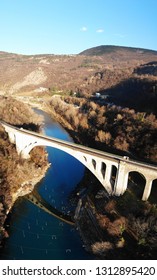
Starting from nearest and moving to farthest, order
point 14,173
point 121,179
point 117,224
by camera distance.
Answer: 1. point 117,224
2. point 121,179
3. point 14,173

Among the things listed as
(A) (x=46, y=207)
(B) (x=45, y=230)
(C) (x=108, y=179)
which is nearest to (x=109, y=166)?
(C) (x=108, y=179)

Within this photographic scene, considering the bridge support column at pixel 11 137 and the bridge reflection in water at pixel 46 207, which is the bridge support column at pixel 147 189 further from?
the bridge support column at pixel 11 137

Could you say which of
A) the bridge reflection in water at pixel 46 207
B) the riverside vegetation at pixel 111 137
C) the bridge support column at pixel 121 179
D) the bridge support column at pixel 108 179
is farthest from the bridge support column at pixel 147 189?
the bridge reflection in water at pixel 46 207

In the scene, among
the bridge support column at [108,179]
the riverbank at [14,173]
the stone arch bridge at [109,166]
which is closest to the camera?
the stone arch bridge at [109,166]

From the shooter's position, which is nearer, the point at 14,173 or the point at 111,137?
the point at 14,173

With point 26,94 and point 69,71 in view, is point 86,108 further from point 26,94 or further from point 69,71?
point 69,71

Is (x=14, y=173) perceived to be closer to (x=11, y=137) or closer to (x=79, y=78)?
(x=11, y=137)
